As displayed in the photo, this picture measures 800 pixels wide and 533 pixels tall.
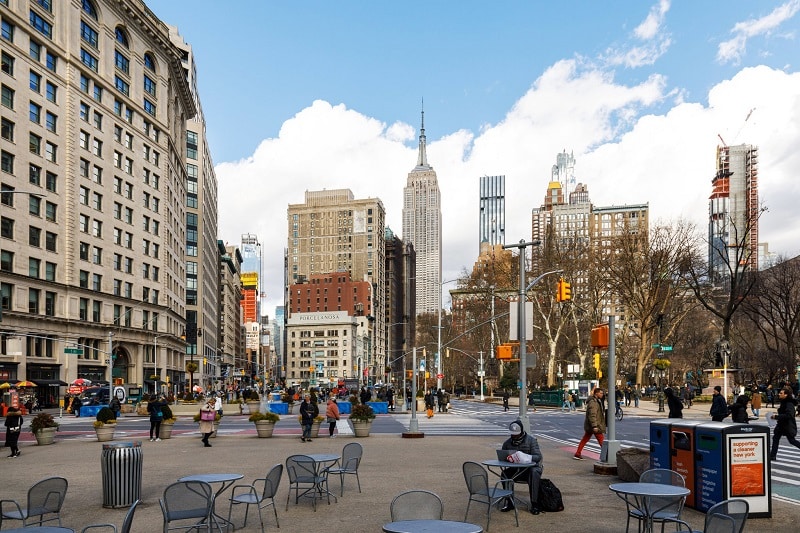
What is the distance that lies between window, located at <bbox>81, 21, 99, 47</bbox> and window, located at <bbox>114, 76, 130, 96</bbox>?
451 cm

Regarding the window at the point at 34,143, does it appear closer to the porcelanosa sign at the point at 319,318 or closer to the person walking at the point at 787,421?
the person walking at the point at 787,421

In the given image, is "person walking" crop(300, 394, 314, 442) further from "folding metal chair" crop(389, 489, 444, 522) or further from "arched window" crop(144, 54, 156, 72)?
"arched window" crop(144, 54, 156, 72)

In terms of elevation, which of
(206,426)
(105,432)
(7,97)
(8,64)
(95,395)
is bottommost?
(95,395)

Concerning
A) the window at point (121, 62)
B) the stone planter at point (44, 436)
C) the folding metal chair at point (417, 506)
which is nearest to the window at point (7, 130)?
the window at point (121, 62)

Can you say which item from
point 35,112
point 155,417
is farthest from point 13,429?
point 35,112

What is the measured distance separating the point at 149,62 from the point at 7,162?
28.7 m

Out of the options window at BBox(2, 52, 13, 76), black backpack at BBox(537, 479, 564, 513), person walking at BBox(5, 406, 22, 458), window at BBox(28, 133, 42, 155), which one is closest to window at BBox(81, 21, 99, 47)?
window at BBox(2, 52, 13, 76)

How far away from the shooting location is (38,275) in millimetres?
53719

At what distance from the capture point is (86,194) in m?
60.2

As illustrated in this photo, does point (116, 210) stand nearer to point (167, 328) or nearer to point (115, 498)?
point (167, 328)

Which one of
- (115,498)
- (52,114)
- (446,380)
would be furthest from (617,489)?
(446,380)

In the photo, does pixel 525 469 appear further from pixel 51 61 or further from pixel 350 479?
pixel 51 61

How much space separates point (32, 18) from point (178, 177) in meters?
33.8

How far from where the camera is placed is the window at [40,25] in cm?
5441
